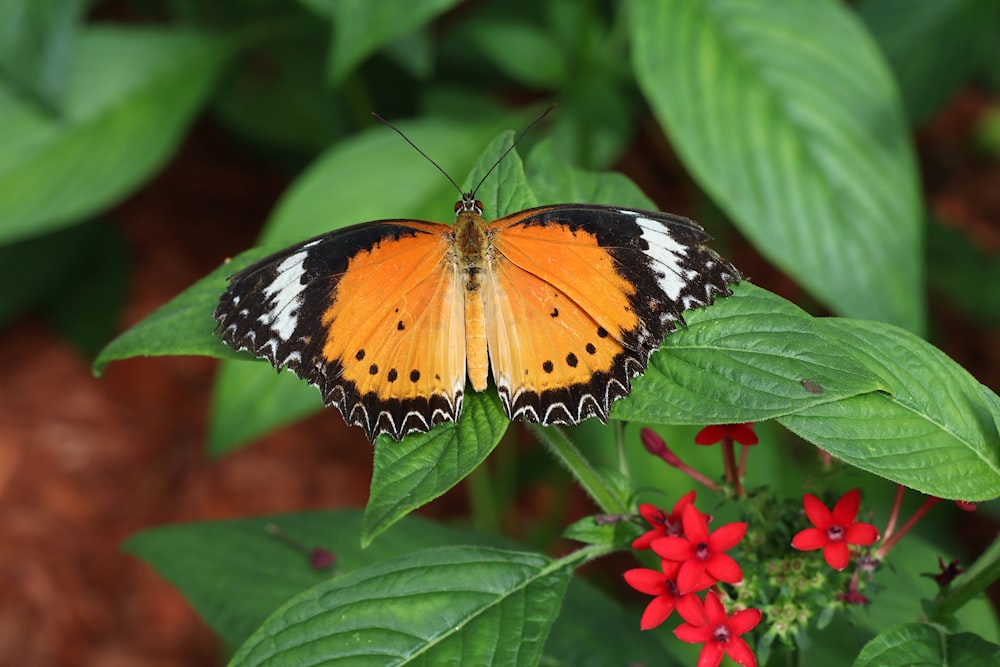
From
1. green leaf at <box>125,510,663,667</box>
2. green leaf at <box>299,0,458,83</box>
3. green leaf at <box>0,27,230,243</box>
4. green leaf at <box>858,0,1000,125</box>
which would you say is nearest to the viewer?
Result: green leaf at <box>125,510,663,667</box>

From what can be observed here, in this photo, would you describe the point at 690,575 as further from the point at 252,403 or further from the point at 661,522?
the point at 252,403

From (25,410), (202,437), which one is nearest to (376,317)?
(202,437)

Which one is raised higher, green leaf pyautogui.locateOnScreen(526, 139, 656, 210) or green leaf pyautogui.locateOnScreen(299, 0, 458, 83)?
green leaf pyautogui.locateOnScreen(299, 0, 458, 83)

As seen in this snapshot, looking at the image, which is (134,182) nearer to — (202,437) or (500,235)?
(202,437)

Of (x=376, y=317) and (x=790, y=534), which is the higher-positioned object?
(x=376, y=317)

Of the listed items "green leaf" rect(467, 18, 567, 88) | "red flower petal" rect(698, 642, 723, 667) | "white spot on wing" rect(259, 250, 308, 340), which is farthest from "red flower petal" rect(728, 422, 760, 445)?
"green leaf" rect(467, 18, 567, 88)

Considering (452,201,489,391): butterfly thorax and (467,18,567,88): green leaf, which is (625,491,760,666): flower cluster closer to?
(452,201,489,391): butterfly thorax
